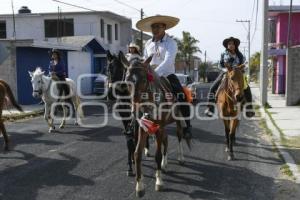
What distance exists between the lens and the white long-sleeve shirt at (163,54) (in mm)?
7707

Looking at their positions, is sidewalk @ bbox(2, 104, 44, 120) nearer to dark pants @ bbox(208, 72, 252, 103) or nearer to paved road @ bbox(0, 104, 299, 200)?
paved road @ bbox(0, 104, 299, 200)

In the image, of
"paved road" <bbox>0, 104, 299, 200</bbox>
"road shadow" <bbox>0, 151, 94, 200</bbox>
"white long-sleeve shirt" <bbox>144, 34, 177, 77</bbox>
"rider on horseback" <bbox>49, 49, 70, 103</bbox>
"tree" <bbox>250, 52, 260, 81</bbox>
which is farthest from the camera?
"tree" <bbox>250, 52, 260, 81</bbox>

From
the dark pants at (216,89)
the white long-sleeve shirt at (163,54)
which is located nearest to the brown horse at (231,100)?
the dark pants at (216,89)

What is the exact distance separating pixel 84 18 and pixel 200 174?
1324 inches

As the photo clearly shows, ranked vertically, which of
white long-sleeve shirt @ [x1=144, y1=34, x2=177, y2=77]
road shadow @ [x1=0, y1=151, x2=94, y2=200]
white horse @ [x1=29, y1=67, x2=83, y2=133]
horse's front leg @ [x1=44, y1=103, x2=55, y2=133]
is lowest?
road shadow @ [x1=0, y1=151, x2=94, y2=200]

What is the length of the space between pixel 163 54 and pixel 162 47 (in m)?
0.13

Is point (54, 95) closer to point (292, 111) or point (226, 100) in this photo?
point (226, 100)

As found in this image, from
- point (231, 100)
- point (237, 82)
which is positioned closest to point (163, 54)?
point (237, 82)

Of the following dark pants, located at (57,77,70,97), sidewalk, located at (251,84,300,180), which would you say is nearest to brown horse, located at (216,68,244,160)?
sidewalk, located at (251,84,300,180)

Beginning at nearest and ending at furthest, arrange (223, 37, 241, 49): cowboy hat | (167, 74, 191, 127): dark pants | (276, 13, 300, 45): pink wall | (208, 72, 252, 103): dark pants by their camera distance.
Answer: (167, 74, 191, 127): dark pants < (223, 37, 241, 49): cowboy hat < (208, 72, 252, 103): dark pants < (276, 13, 300, 45): pink wall

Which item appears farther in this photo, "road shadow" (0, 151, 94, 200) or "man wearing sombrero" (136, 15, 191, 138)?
"man wearing sombrero" (136, 15, 191, 138)

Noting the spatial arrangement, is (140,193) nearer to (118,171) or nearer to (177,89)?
(118,171)

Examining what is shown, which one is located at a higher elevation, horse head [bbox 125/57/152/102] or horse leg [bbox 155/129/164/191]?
horse head [bbox 125/57/152/102]

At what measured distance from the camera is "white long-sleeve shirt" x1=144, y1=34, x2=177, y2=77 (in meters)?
7.71
